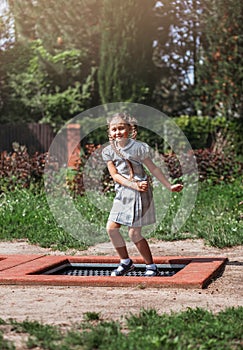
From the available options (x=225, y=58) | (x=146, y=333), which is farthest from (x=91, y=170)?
(x=146, y=333)

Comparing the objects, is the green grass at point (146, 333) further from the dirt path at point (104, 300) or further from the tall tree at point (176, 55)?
the tall tree at point (176, 55)

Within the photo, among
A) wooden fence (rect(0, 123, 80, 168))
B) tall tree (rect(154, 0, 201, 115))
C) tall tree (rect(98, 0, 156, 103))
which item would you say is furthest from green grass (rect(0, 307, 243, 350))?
tall tree (rect(154, 0, 201, 115))

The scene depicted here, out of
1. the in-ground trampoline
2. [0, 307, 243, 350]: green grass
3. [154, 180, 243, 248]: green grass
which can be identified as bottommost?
[0, 307, 243, 350]: green grass

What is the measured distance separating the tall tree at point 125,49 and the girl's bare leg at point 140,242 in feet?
39.9

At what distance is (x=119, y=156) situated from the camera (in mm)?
5746

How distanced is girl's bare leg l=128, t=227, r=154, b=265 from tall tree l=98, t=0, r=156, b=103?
12148 millimetres

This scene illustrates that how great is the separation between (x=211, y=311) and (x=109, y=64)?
14.2 metres

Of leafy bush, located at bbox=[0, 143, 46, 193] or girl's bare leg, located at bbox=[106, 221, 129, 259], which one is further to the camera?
leafy bush, located at bbox=[0, 143, 46, 193]

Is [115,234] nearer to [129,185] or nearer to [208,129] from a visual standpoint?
[129,185]

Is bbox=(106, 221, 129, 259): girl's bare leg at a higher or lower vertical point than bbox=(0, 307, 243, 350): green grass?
higher

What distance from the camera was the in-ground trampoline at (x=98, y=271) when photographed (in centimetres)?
534

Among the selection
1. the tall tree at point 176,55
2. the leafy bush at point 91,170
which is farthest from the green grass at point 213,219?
the tall tree at point 176,55

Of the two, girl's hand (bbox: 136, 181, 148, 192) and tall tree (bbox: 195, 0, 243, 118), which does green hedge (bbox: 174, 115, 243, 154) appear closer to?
tall tree (bbox: 195, 0, 243, 118)

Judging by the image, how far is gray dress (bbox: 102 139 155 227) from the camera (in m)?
5.67
